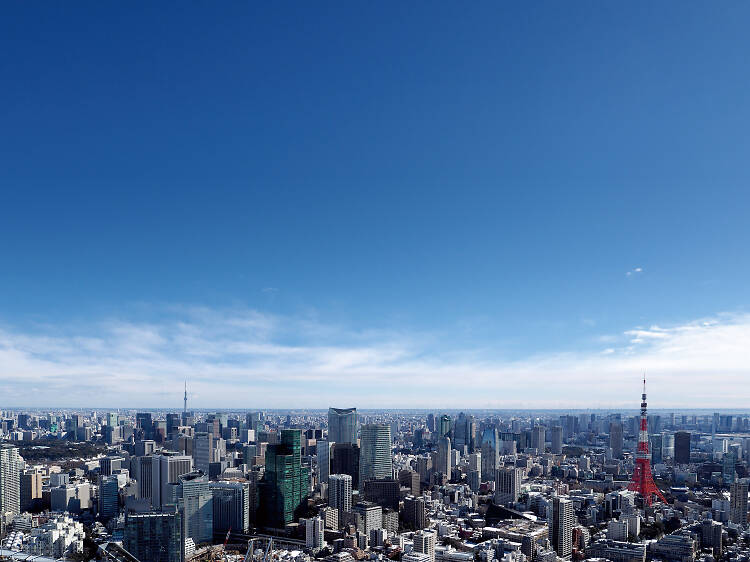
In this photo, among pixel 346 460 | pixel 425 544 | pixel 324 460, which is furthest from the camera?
pixel 324 460

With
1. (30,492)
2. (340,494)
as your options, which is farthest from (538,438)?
(30,492)

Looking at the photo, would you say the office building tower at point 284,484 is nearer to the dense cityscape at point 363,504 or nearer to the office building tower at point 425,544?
the dense cityscape at point 363,504

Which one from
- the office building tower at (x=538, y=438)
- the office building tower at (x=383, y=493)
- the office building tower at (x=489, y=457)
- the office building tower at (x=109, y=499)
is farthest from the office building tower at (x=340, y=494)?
the office building tower at (x=538, y=438)

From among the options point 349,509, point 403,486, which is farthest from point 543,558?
point 403,486

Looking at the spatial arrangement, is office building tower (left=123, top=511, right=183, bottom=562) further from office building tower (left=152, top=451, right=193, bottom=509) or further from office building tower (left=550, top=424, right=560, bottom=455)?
office building tower (left=550, top=424, right=560, bottom=455)

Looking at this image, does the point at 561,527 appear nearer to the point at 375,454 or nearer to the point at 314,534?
the point at 314,534

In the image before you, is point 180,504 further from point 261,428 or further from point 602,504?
point 261,428

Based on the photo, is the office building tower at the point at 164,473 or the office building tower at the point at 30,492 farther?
the office building tower at the point at 164,473
